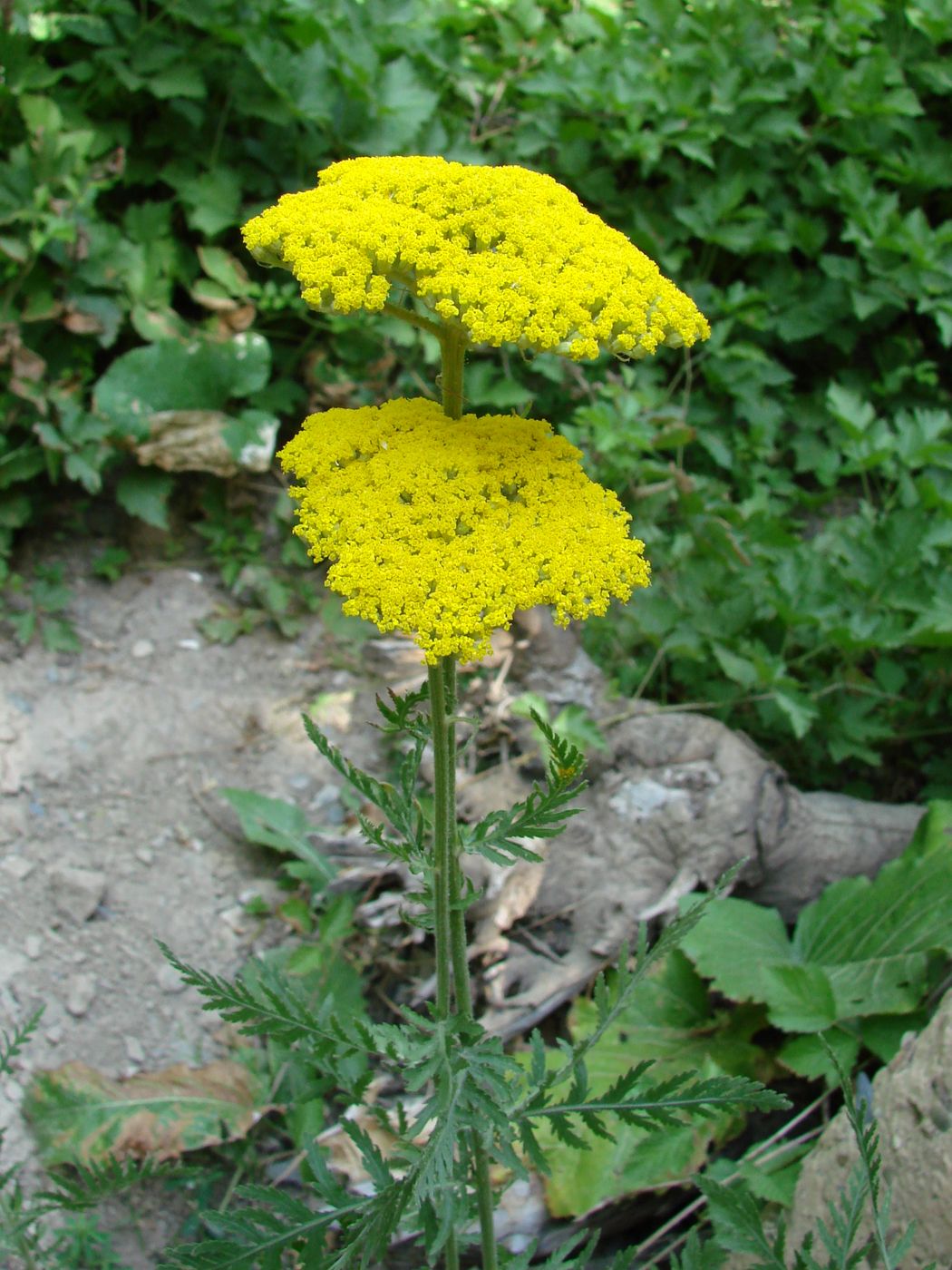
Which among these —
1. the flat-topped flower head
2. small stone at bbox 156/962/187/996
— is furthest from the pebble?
the flat-topped flower head

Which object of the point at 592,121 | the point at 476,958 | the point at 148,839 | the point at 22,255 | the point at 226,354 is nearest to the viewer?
the point at 476,958

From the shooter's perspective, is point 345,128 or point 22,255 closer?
point 22,255

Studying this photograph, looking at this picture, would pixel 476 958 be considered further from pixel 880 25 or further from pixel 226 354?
pixel 880 25

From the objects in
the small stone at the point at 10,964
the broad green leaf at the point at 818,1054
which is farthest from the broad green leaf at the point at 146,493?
the broad green leaf at the point at 818,1054

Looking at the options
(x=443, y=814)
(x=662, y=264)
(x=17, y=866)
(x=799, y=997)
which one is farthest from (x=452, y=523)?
(x=662, y=264)

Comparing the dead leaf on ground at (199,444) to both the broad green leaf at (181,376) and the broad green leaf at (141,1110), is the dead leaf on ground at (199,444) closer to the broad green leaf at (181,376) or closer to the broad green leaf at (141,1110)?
the broad green leaf at (181,376)

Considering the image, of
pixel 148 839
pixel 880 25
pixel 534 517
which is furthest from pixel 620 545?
pixel 880 25

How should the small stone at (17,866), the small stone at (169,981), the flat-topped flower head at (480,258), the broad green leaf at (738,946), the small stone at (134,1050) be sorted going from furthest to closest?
the small stone at (17,866)
the small stone at (169,981)
the small stone at (134,1050)
the broad green leaf at (738,946)
the flat-topped flower head at (480,258)

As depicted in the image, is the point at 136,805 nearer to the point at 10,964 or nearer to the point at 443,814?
the point at 10,964
